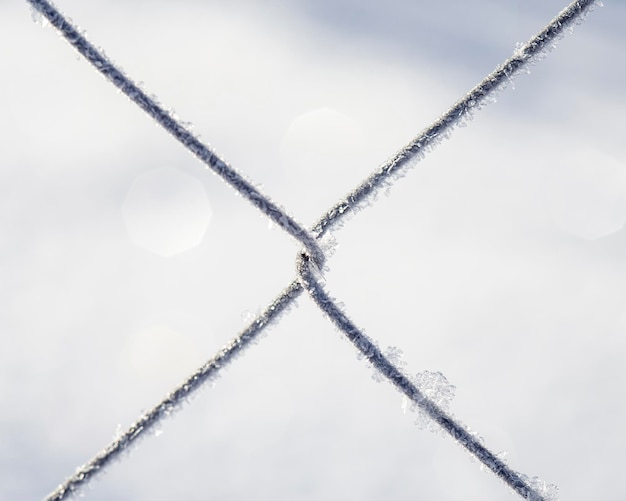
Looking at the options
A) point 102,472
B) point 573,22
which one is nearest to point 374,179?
point 573,22

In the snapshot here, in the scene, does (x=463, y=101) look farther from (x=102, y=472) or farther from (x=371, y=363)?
(x=102, y=472)

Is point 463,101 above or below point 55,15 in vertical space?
above

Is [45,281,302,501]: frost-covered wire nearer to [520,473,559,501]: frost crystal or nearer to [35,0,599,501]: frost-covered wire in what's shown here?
[35,0,599,501]: frost-covered wire

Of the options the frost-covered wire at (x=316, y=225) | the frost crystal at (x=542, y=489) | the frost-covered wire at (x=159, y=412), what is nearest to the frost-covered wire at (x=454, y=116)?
the frost-covered wire at (x=316, y=225)

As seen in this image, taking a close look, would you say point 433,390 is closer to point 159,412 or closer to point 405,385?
point 405,385

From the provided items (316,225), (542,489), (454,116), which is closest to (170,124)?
(316,225)

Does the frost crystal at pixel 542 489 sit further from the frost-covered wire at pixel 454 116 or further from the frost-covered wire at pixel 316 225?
the frost-covered wire at pixel 454 116
